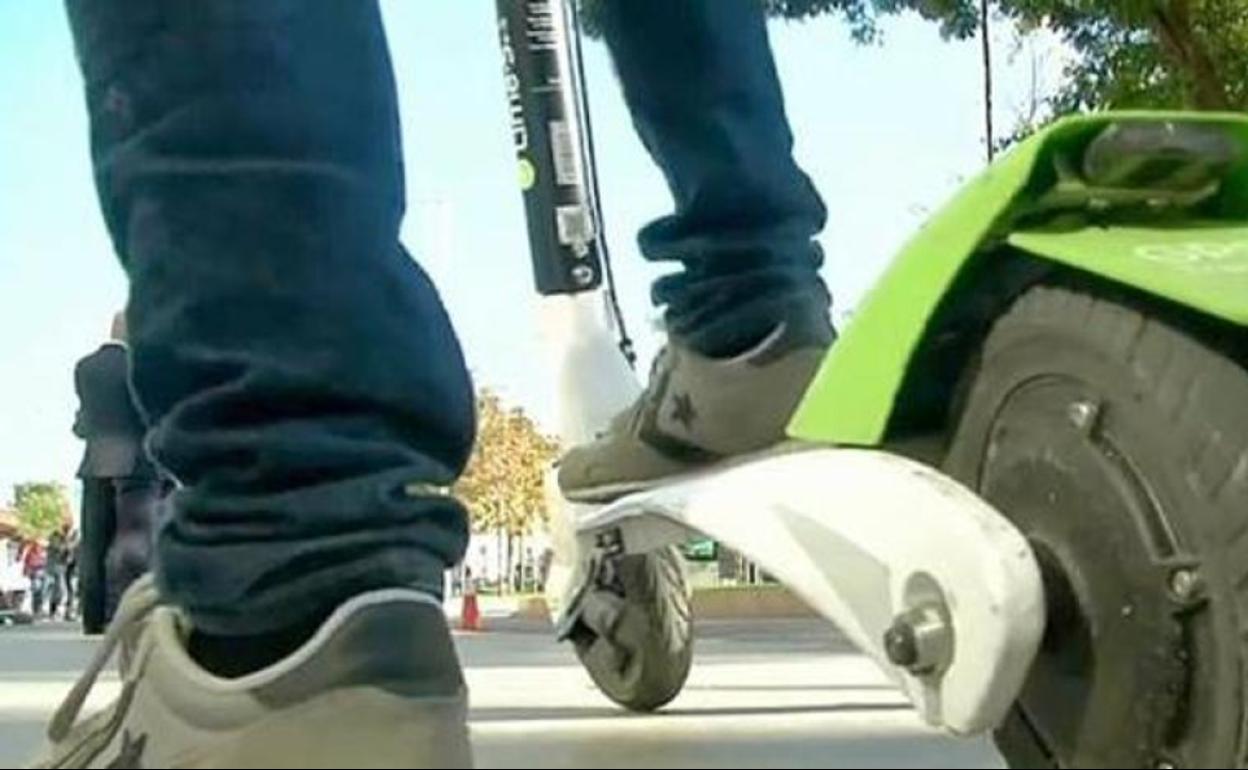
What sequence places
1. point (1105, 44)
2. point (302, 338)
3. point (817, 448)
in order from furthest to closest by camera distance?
point (1105, 44), point (817, 448), point (302, 338)

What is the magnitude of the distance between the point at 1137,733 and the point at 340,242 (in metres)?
0.51

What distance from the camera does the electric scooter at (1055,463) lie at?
119 centimetres

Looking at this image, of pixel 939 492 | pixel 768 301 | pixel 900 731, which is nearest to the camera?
pixel 939 492

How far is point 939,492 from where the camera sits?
1299mm

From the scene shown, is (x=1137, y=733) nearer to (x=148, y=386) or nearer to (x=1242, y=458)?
(x=1242, y=458)

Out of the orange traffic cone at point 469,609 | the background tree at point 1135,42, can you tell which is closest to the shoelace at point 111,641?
the orange traffic cone at point 469,609

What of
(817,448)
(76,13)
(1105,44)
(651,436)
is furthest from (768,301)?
(1105,44)

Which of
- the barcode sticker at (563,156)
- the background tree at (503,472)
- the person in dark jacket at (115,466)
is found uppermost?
the barcode sticker at (563,156)

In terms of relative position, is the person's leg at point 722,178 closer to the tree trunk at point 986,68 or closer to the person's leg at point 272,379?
the person's leg at point 272,379

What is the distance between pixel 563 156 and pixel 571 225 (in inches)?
3.6

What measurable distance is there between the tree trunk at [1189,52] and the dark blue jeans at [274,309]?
1106 cm

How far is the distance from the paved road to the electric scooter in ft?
0.67

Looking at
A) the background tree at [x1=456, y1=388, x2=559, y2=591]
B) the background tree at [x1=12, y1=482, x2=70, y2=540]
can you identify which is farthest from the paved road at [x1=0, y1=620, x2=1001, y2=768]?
the background tree at [x1=12, y1=482, x2=70, y2=540]

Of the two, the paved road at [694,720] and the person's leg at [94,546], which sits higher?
the paved road at [694,720]
